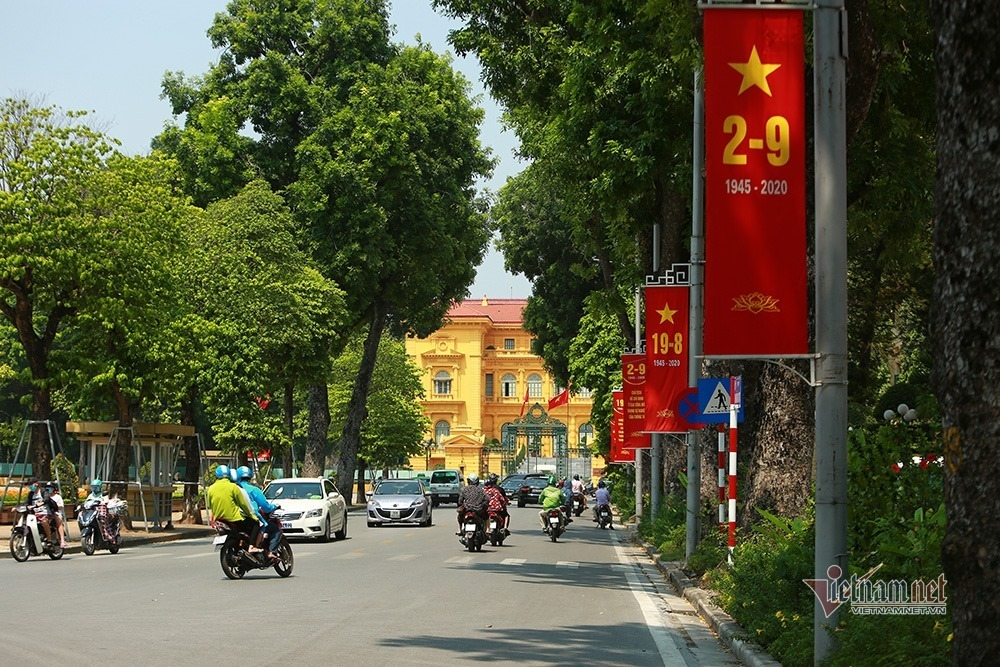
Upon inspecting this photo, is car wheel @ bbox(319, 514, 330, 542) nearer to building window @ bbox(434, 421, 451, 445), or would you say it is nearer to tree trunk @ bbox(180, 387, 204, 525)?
tree trunk @ bbox(180, 387, 204, 525)

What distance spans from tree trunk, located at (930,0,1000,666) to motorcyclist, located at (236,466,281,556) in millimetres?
14993

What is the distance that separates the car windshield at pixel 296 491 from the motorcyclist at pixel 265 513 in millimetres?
13112

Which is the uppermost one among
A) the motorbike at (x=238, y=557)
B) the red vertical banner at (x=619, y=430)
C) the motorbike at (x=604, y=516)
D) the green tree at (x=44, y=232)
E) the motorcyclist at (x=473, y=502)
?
the green tree at (x=44, y=232)

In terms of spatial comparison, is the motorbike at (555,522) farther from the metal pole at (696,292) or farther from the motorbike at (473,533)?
the metal pole at (696,292)

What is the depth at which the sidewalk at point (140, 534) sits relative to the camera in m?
28.8

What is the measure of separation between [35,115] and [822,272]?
23771mm

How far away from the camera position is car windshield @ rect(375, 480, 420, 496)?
4344 centimetres

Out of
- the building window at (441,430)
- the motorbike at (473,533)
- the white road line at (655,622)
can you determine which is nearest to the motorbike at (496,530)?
the motorbike at (473,533)

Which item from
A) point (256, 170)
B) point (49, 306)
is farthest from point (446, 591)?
point (256, 170)

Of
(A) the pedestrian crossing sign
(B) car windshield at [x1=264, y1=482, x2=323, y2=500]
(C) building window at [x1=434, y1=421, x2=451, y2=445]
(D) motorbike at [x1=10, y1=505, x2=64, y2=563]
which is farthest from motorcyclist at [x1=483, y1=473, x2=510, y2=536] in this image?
(C) building window at [x1=434, y1=421, x2=451, y2=445]

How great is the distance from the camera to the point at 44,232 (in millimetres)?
28422

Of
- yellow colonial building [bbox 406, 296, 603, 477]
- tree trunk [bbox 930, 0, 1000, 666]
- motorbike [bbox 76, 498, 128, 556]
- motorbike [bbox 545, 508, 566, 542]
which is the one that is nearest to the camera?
tree trunk [bbox 930, 0, 1000, 666]

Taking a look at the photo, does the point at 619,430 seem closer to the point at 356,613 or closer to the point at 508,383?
the point at 356,613

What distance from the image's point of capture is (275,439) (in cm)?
4688
